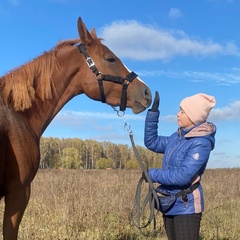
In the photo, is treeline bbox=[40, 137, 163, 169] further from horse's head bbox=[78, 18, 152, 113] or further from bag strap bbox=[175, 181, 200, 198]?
bag strap bbox=[175, 181, 200, 198]

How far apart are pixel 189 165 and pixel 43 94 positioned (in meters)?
1.69

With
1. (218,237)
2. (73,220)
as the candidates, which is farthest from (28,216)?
(218,237)

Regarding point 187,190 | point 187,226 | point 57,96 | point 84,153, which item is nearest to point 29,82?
point 57,96

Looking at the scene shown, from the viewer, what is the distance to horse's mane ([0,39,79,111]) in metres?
3.53

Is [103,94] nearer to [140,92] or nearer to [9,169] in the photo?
[140,92]

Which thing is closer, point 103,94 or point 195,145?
point 195,145

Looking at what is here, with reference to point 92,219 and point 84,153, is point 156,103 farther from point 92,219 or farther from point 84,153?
point 84,153

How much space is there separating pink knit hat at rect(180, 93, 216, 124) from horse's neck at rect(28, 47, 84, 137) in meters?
1.34

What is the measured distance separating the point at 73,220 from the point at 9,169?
3288 millimetres

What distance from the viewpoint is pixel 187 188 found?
11.2 feet

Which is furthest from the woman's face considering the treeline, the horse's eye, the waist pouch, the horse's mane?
the treeline

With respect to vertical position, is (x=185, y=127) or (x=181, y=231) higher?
(x=185, y=127)

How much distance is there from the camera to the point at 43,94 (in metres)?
3.83

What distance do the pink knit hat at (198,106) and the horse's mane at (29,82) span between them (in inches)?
57.6
